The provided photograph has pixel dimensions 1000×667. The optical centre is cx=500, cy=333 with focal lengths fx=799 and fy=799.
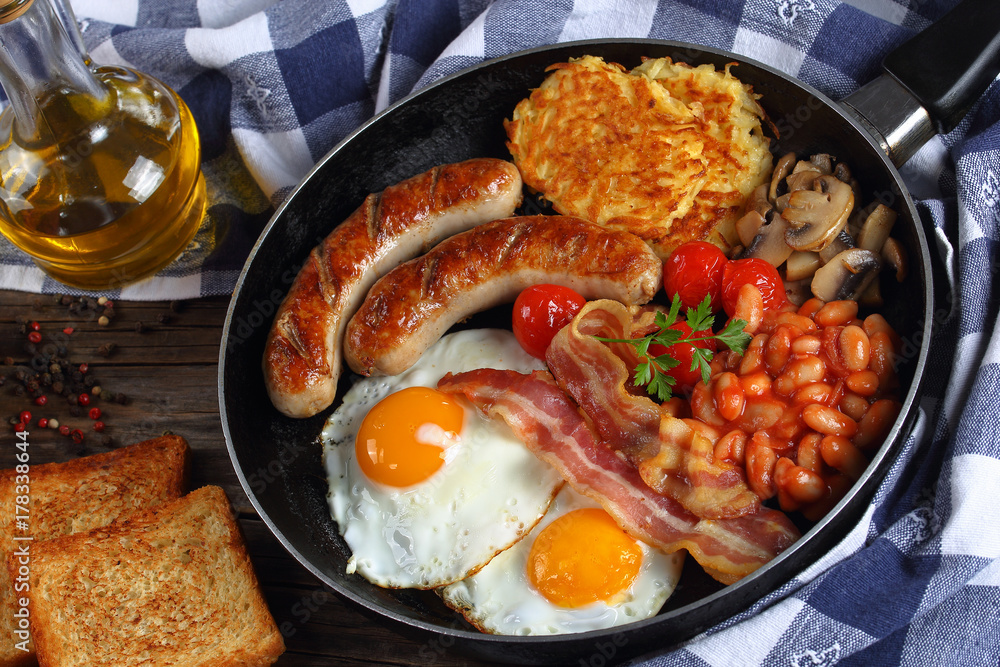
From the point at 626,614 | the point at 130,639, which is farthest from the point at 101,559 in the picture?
the point at 626,614

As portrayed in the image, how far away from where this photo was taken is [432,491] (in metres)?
2.70

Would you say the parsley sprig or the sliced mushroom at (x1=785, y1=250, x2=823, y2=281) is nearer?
the parsley sprig

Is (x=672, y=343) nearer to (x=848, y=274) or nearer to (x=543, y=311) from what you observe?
(x=543, y=311)

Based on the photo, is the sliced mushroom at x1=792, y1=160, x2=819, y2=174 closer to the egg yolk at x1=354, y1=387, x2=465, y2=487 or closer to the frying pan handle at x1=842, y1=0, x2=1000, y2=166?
the frying pan handle at x1=842, y1=0, x2=1000, y2=166

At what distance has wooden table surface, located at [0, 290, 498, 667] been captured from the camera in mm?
2975

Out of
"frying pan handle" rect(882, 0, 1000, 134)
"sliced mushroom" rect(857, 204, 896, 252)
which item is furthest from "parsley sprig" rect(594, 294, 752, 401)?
"frying pan handle" rect(882, 0, 1000, 134)

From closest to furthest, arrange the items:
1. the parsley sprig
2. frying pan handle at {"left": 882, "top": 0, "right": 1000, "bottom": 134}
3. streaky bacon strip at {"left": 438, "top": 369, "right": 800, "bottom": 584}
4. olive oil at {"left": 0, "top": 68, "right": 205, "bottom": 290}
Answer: streaky bacon strip at {"left": 438, "top": 369, "right": 800, "bottom": 584} → the parsley sprig → frying pan handle at {"left": 882, "top": 0, "right": 1000, "bottom": 134} → olive oil at {"left": 0, "top": 68, "right": 205, "bottom": 290}

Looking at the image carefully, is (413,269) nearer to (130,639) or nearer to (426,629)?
(426,629)

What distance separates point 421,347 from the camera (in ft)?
9.61

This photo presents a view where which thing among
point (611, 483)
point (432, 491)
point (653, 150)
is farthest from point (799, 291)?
point (432, 491)

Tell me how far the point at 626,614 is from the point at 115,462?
1.95 m

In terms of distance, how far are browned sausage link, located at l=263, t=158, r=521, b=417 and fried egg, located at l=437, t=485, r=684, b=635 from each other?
0.88 metres

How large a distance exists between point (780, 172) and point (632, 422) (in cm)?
111

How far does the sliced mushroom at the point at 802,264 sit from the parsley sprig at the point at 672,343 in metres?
0.39
